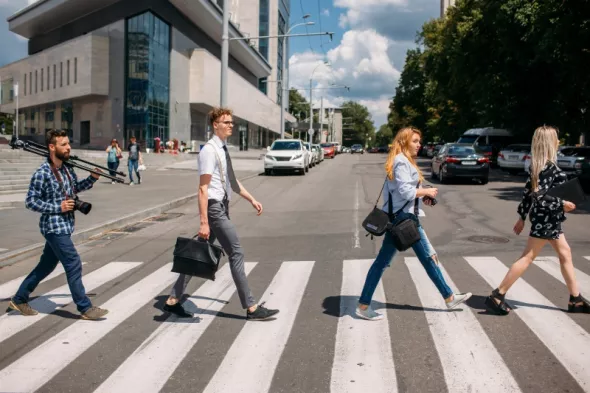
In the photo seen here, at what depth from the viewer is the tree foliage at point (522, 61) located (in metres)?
24.2

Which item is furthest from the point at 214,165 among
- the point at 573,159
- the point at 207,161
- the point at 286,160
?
the point at 286,160

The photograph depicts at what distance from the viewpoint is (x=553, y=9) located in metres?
25.0

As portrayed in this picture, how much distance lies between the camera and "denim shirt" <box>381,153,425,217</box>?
5.17 metres

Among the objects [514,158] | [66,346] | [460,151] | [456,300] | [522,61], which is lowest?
[66,346]

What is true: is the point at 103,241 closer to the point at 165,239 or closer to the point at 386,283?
the point at 165,239

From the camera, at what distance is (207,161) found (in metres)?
5.15

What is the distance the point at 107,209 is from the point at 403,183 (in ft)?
32.8

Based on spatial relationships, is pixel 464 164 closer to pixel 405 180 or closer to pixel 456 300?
pixel 456 300

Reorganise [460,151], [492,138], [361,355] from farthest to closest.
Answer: [492,138] < [460,151] < [361,355]

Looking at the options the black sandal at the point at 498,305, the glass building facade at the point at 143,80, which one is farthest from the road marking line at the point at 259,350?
the glass building facade at the point at 143,80

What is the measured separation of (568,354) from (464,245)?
199 inches

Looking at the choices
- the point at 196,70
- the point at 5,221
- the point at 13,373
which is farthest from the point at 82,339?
the point at 196,70

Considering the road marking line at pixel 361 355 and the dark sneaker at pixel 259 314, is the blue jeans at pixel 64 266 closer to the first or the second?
the dark sneaker at pixel 259 314

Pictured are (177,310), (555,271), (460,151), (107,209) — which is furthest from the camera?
(460,151)
